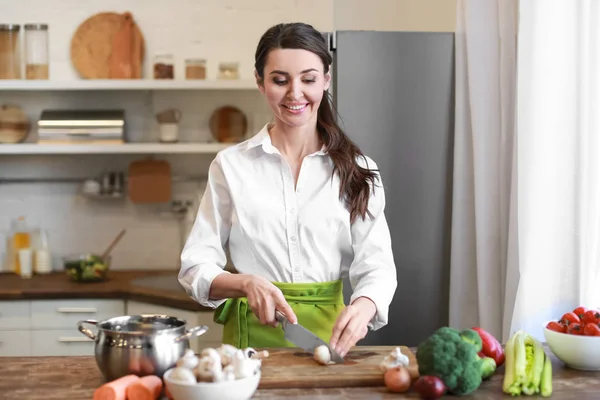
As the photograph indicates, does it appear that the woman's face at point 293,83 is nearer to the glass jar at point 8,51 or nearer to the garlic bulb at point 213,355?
the garlic bulb at point 213,355

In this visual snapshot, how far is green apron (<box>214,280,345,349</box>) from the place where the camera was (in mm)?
2018

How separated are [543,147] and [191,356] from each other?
1323mm

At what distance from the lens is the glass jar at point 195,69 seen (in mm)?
3865

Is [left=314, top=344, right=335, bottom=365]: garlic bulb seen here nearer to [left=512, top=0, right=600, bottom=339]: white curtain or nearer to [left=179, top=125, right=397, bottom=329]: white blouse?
[left=179, top=125, right=397, bottom=329]: white blouse

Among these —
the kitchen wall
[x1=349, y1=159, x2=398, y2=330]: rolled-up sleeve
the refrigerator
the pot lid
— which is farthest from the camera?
the kitchen wall

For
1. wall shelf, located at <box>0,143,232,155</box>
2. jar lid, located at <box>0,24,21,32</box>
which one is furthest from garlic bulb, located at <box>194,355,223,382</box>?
jar lid, located at <box>0,24,21,32</box>

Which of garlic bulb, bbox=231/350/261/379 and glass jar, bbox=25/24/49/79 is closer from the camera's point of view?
garlic bulb, bbox=231/350/261/379

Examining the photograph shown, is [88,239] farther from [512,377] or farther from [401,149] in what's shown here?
[512,377]

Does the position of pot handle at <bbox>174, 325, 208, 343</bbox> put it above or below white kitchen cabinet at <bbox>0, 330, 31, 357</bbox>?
above

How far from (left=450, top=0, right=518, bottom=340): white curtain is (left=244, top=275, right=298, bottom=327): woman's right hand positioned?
3.39ft

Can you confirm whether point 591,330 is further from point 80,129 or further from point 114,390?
point 80,129

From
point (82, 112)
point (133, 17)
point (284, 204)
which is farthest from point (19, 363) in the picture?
point (133, 17)

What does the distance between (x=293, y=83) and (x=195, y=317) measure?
5.43 feet

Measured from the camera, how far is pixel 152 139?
13.3 feet
